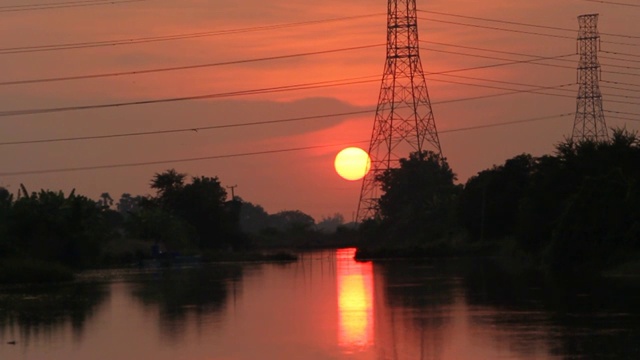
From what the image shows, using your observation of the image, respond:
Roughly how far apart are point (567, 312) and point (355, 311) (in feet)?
19.5

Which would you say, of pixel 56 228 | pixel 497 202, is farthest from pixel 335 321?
pixel 497 202

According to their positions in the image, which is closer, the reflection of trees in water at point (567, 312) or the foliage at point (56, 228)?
the reflection of trees in water at point (567, 312)

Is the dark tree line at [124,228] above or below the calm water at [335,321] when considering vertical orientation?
above

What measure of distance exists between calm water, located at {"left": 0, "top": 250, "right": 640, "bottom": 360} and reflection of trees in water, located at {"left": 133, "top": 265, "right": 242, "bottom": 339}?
0.07 m

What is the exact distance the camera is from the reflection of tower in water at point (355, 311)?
79.4ft

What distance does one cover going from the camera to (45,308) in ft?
122

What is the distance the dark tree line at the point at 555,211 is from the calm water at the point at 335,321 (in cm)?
456

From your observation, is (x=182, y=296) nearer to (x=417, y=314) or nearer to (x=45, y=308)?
(x=45, y=308)

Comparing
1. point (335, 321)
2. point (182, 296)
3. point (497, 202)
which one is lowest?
point (335, 321)

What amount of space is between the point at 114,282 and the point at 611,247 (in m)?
23.8

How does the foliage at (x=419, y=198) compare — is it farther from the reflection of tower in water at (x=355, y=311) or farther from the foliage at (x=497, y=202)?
the reflection of tower in water at (x=355, y=311)

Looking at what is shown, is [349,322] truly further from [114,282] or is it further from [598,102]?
[598,102]

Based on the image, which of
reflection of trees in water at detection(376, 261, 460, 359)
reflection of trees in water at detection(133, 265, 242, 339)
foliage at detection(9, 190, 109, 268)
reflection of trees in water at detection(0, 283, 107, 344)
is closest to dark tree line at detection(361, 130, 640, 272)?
reflection of trees in water at detection(376, 261, 460, 359)

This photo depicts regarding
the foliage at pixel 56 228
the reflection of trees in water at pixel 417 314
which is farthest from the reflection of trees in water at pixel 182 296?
the foliage at pixel 56 228
